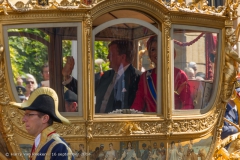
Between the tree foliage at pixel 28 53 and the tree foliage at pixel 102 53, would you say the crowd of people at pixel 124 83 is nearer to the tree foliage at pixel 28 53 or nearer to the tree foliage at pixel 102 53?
the tree foliage at pixel 102 53

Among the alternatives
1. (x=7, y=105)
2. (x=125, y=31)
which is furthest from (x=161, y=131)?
(x=7, y=105)

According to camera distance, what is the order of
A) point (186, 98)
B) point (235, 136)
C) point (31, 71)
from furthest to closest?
point (235, 136) < point (186, 98) < point (31, 71)

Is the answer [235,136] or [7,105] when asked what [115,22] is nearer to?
[7,105]

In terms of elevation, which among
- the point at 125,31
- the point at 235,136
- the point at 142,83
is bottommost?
the point at 235,136

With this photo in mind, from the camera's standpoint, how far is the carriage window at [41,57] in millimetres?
8430

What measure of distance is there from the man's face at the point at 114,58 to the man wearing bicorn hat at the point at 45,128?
6.63ft

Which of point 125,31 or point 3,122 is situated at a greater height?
point 125,31

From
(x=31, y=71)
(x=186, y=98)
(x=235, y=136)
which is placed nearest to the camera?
(x=31, y=71)

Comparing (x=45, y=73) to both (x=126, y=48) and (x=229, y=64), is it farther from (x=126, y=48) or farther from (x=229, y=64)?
(x=229, y=64)

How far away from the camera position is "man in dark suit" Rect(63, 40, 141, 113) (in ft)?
28.4

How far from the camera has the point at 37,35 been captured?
27.8 feet

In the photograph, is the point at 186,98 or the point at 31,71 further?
the point at 186,98

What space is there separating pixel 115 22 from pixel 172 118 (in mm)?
1216

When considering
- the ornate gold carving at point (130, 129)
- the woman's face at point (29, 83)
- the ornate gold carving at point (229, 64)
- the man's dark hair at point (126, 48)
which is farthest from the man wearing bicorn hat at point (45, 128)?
the ornate gold carving at point (229, 64)
